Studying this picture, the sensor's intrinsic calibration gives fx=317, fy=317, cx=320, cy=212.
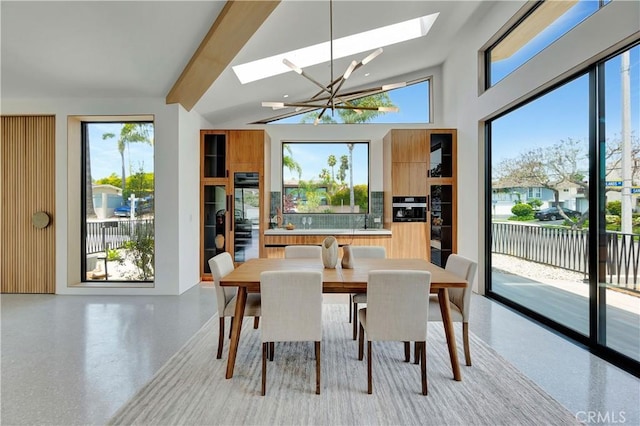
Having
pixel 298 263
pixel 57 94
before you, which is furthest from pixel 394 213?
pixel 57 94

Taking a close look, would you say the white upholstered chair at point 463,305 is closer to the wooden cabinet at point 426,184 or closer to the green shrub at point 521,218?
the green shrub at point 521,218

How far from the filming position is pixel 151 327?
336 centimetres

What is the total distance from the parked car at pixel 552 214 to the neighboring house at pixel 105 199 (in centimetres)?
565

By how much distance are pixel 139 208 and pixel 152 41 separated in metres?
2.50

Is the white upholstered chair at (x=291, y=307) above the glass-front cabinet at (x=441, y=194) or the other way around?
the other way around

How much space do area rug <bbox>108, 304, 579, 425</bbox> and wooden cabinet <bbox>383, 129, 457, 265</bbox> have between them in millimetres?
2585

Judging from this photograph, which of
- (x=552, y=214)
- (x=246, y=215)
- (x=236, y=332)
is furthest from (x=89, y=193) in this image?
(x=552, y=214)

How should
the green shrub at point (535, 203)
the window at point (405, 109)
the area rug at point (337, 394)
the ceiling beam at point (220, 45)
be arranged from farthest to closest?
the window at point (405, 109)
the green shrub at point (535, 203)
the ceiling beam at point (220, 45)
the area rug at point (337, 394)

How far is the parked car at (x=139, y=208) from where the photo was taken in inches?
190

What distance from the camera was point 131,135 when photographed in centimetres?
482

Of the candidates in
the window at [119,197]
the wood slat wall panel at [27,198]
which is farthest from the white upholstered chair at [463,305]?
the wood slat wall panel at [27,198]

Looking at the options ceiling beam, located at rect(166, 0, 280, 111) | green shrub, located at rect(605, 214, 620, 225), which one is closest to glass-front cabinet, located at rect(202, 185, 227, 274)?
ceiling beam, located at rect(166, 0, 280, 111)

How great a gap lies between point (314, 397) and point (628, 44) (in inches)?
140

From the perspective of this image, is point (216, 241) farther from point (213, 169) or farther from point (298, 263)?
point (298, 263)
